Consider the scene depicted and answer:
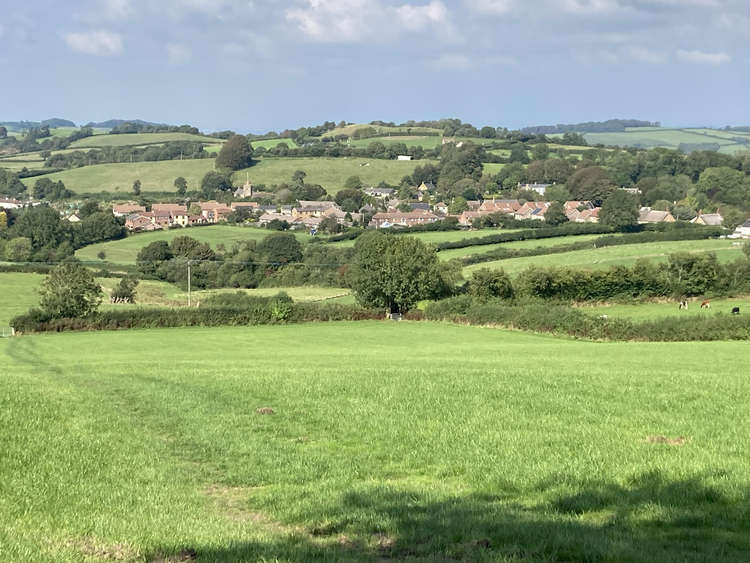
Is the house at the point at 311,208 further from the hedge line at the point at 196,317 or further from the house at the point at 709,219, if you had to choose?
the hedge line at the point at 196,317

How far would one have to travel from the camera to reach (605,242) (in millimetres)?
115688

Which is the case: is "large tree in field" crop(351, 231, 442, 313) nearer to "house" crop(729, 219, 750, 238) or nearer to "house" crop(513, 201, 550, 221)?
"house" crop(729, 219, 750, 238)

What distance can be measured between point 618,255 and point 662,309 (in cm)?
3082

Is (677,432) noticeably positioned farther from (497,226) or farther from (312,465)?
(497,226)

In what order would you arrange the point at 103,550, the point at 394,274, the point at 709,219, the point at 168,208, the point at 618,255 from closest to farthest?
1. the point at 103,550
2. the point at 394,274
3. the point at 618,255
4. the point at 709,219
5. the point at 168,208

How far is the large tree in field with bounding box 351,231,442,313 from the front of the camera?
8094 centimetres

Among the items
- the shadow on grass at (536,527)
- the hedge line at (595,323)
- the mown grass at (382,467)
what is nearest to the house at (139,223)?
the hedge line at (595,323)

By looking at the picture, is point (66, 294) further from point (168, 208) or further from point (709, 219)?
point (709, 219)

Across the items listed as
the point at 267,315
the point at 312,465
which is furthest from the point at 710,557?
the point at 267,315

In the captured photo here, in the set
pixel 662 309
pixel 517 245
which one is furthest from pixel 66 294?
pixel 517 245

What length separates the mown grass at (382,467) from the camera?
369 inches

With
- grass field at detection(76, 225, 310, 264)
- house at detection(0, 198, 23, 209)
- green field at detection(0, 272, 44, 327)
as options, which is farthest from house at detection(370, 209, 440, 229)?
green field at detection(0, 272, 44, 327)

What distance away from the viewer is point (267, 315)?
73.0 m

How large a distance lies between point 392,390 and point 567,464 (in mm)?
9097
